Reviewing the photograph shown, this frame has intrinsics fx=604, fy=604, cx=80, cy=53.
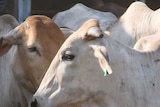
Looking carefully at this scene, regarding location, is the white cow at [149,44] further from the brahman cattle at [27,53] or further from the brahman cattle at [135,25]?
the brahman cattle at [135,25]

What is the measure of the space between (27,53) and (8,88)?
503 millimetres

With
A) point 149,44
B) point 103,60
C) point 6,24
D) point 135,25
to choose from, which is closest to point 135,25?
point 135,25

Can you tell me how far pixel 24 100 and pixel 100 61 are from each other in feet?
4.64

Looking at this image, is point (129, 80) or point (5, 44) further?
point (5, 44)

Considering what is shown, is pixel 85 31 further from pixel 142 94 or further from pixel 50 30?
pixel 50 30

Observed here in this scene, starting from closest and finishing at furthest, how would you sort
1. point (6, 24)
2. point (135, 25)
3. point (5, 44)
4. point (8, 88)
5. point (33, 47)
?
point (33, 47), point (5, 44), point (8, 88), point (6, 24), point (135, 25)

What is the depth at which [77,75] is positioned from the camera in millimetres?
3408

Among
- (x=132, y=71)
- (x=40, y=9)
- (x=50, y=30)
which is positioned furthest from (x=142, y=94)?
(x=40, y=9)

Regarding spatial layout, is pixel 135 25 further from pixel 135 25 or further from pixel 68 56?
pixel 68 56

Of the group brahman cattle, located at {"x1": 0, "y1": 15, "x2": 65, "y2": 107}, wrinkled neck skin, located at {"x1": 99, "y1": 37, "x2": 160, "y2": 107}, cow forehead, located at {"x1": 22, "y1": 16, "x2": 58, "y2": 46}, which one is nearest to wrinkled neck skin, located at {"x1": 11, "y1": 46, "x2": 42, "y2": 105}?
brahman cattle, located at {"x1": 0, "y1": 15, "x2": 65, "y2": 107}

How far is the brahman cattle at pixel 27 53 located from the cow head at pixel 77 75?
27.4 inches

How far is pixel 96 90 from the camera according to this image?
134 inches

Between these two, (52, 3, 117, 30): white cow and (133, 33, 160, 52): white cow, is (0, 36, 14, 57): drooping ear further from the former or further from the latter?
(52, 3, 117, 30): white cow

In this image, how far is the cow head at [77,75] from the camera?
3391 millimetres
